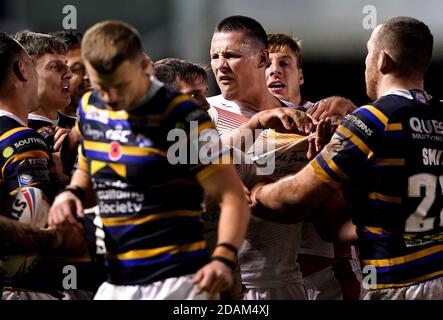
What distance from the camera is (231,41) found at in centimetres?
667

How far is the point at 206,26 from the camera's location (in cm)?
1145

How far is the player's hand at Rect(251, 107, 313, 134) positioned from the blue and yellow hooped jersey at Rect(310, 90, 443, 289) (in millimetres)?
482

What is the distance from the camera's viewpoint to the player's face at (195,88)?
549 cm

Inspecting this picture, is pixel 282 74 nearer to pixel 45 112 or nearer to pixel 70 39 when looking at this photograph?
pixel 70 39

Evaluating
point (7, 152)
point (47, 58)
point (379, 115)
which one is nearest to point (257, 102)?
point (47, 58)

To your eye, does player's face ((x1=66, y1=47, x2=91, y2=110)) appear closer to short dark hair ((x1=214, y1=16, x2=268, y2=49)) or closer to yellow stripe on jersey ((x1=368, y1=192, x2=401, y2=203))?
short dark hair ((x1=214, y1=16, x2=268, y2=49))

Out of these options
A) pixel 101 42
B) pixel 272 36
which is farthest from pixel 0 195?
pixel 272 36

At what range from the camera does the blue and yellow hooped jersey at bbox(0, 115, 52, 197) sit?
5199 millimetres

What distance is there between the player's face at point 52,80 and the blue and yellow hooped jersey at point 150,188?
2433mm

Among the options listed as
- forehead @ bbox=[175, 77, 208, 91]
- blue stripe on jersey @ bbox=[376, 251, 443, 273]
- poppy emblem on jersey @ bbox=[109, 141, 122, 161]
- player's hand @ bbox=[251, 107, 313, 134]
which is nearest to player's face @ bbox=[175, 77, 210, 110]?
forehead @ bbox=[175, 77, 208, 91]

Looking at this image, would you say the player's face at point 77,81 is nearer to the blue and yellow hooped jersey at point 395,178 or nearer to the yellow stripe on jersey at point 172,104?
the blue and yellow hooped jersey at point 395,178

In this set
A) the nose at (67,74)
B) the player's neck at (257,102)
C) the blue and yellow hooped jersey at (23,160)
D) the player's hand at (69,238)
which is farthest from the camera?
the nose at (67,74)

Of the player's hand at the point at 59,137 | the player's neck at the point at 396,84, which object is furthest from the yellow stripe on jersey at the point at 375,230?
the player's hand at the point at 59,137
